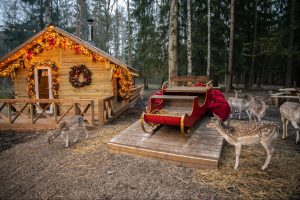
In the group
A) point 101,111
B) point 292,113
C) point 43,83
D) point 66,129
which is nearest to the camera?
point 292,113

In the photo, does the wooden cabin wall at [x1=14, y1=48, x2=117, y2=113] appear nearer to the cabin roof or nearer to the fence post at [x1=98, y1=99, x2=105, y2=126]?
the cabin roof

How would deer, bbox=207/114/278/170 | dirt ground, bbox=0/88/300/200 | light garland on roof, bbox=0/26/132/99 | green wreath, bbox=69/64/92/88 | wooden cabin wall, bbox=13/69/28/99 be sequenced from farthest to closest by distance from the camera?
wooden cabin wall, bbox=13/69/28/99, green wreath, bbox=69/64/92/88, light garland on roof, bbox=0/26/132/99, deer, bbox=207/114/278/170, dirt ground, bbox=0/88/300/200

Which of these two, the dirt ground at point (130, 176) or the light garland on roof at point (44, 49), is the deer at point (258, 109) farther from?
the light garland on roof at point (44, 49)

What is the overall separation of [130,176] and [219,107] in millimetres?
4323

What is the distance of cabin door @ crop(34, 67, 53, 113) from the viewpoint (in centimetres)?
1137

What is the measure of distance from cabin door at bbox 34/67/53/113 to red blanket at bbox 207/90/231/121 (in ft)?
27.9

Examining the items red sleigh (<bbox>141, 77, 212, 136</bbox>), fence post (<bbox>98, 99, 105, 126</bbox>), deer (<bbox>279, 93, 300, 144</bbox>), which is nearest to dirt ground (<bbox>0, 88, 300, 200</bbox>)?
deer (<bbox>279, 93, 300, 144</bbox>)

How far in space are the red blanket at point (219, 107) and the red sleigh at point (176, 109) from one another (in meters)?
0.26

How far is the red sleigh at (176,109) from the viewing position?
564cm

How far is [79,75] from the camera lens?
11156mm

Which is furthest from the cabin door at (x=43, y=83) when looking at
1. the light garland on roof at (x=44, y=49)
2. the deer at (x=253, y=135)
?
the deer at (x=253, y=135)

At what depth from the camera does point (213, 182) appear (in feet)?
14.2

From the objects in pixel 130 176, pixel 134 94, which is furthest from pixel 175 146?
pixel 134 94

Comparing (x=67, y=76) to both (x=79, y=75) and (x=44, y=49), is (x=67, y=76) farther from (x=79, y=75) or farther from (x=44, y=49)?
(x=44, y=49)
